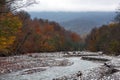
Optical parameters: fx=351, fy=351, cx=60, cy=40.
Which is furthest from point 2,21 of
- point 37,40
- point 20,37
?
point 37,40

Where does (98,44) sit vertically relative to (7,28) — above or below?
below

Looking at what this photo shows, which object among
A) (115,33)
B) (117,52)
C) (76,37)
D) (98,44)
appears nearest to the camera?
(117,52)

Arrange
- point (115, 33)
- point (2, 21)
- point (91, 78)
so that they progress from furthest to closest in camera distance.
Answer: point (115, 33) → point (2, 21) → point (91, 78)

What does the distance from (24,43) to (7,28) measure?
57.9m

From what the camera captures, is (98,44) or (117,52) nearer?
(117,52)

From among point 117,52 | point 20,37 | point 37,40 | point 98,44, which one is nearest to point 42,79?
point 117,52

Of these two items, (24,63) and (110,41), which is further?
(110,41)

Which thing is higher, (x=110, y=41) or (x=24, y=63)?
(x=24, y=63)

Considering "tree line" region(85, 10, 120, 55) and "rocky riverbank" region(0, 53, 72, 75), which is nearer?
"rocky riverbank" region(0, 53, 72, 75)

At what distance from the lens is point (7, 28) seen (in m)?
37.3

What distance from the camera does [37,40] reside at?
4149 inches

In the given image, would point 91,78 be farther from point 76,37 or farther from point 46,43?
point 76,37

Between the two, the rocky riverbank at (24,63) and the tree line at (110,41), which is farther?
the tree line at (110,41)

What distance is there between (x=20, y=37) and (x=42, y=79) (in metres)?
59.5
